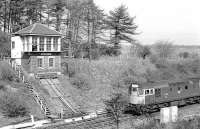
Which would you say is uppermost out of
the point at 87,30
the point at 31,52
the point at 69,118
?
the point at 87,30

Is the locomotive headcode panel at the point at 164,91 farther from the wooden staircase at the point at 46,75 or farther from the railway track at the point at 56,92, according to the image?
the wooden staircase at the point at 46,75

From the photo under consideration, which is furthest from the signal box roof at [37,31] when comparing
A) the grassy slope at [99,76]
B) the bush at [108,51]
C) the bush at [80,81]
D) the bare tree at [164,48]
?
the bare tree at [164,48]

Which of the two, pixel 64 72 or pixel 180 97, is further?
pixel 64 72

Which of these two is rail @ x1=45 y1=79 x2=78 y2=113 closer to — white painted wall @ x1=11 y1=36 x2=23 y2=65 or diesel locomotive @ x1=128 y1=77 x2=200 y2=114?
white painted wall @ x1=11 y1=36 x2=23 y2=65

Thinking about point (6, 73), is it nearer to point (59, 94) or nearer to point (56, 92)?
point (56, 92)

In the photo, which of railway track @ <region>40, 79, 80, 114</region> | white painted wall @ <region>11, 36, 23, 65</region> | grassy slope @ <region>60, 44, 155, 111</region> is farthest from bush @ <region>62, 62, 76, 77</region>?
white painted wall @ <region>11, 36, 23, 65</region>

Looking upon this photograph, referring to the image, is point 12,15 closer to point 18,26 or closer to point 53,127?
point 18,26

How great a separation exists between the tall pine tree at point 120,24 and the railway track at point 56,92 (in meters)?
21.6

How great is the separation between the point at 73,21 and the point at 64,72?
17.5 metres

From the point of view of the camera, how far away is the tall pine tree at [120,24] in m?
54.2

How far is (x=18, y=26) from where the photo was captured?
168ft

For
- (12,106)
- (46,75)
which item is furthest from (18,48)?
(12,106)

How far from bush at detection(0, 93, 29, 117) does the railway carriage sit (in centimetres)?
1036

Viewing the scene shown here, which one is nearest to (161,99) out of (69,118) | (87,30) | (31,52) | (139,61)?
(69,118)
